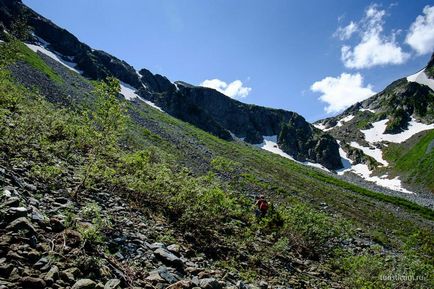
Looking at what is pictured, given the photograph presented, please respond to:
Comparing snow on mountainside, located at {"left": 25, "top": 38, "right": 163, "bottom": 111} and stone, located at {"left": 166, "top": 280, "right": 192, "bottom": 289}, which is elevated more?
snow on mountainside, located at {"left": 25, "top": 38, "right": 163, "bottom": 111}

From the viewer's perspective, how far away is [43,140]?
18.5 meters

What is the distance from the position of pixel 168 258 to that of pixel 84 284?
12.5 feet

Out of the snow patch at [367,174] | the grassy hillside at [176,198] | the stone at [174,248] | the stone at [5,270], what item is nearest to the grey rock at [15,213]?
the stone at [5,270]

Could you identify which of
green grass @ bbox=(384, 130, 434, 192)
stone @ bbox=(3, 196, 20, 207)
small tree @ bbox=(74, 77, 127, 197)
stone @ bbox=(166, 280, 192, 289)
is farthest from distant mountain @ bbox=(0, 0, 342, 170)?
stone @ bbox=(166, 280, 192, 289)

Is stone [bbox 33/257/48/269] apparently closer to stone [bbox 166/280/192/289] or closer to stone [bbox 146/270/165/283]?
stone [bbox 146/270/165/283]

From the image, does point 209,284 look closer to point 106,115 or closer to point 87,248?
point 87,248

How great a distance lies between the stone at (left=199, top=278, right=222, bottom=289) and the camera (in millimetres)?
10320

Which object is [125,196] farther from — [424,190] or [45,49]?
[424,190]

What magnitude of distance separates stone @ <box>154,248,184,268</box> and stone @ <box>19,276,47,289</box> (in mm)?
4367

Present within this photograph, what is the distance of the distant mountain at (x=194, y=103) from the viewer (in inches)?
4906

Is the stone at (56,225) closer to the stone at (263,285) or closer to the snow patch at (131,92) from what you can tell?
the stone at (263,285)

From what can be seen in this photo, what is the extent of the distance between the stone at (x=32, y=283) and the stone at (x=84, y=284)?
626 mm

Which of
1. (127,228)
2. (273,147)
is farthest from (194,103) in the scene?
(127,228)

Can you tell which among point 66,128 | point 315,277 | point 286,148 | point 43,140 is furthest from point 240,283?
point 286,148
